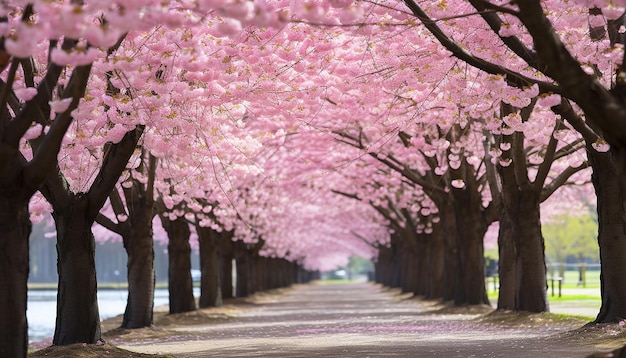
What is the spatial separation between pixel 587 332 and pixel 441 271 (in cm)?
2111

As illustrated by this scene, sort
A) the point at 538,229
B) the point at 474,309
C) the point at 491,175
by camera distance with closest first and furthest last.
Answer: the point at 538,229
the point at 491,175
the point at 474,309

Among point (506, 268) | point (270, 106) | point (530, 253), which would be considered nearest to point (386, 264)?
point (506, 268)

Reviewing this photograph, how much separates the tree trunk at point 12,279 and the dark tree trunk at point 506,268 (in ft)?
50.9

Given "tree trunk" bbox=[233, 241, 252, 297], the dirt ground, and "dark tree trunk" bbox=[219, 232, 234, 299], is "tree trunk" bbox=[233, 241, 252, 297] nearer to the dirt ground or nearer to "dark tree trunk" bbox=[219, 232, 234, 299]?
"dark tree trunk" bbox=[219, 232, 234, 299]

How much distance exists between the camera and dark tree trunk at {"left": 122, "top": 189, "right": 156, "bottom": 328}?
21094 millimetres

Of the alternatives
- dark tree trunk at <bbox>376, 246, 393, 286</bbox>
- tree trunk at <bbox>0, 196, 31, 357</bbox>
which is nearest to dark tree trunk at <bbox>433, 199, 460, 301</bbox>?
tree trunk at <bbox>0, 196, 31, 357</bbox>

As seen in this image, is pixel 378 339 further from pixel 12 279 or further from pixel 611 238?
pixel 12 279

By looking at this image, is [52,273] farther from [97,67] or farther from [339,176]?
[97,67]

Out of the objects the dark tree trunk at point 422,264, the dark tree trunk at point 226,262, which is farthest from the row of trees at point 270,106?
the dark tree trunk at point 422,264

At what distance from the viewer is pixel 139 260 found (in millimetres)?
21312

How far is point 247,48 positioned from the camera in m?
14.2

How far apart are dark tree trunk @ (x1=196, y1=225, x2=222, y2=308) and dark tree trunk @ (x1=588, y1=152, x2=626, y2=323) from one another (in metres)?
19.6

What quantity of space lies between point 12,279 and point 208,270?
24.6m

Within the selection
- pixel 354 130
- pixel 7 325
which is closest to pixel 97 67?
pixel 7 325
